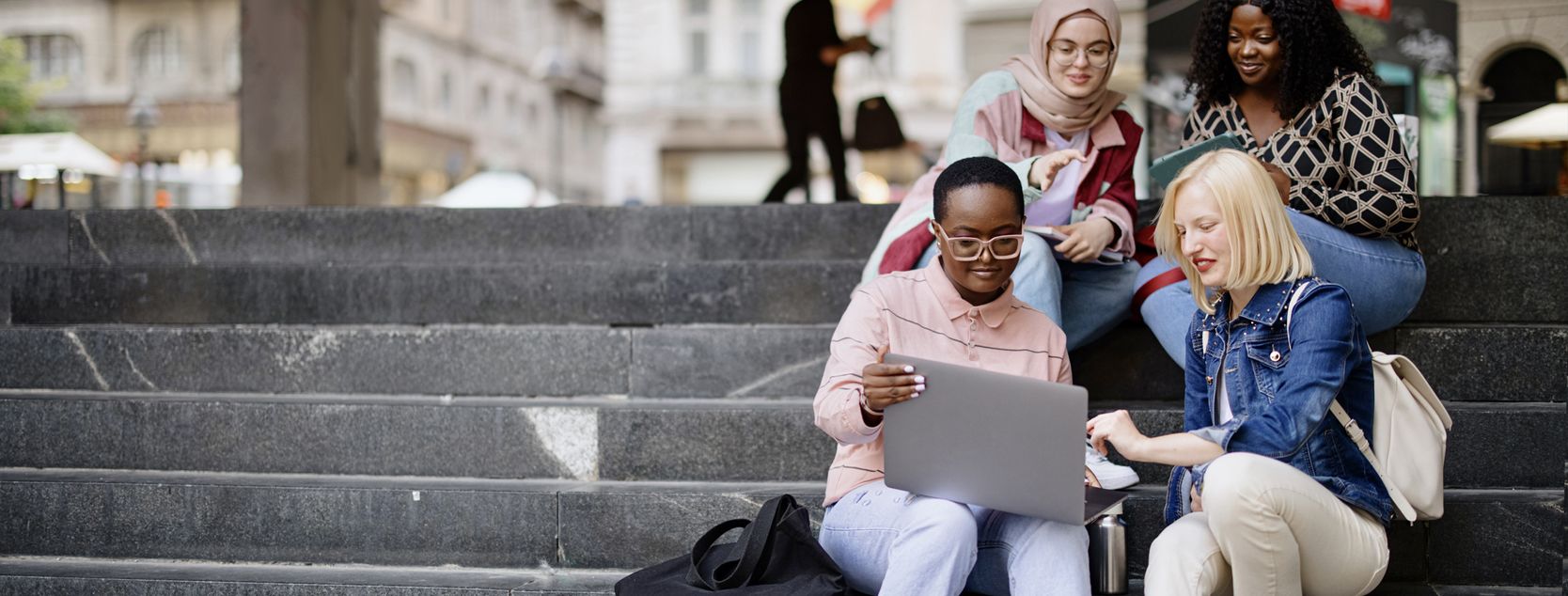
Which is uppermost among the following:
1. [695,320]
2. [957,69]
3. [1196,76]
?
[957,69]

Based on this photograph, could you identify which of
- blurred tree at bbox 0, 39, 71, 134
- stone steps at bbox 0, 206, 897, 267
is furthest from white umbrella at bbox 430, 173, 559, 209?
blurred tree at bbox 0, 39, 71, 134

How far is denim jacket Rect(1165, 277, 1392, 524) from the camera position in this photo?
277 centimetres

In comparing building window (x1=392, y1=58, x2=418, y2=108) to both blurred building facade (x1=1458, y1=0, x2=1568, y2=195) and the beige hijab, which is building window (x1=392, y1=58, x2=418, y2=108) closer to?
blurred building facade (x1=1458, y1=0, x2=1568, y2=195)

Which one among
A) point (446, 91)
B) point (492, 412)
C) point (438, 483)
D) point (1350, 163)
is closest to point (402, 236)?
point (492, 412)

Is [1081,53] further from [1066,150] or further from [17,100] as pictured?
[17,100]

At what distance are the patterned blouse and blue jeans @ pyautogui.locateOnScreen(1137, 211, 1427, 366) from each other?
53mm

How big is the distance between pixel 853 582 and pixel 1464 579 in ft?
6.12

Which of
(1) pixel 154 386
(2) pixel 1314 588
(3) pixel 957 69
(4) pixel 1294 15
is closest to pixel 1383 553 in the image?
(2) pixel 1314 588

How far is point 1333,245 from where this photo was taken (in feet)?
12.0

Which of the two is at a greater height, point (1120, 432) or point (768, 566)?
point (1120, 432)

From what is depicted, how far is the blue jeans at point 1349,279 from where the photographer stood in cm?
365

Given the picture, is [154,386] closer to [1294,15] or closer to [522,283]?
[522,283]

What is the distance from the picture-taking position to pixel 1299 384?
109 inches

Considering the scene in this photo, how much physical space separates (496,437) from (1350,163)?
2.73 m
